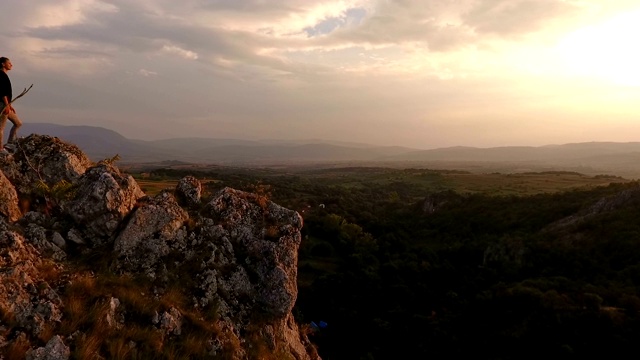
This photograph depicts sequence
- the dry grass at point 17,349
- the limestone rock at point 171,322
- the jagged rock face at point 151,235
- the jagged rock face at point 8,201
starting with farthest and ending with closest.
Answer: the jagged rock face at point 151,235 < the jagged rock face at point 8,201 < the limestone rock at point 171,322 < the dry grass at point 17,349

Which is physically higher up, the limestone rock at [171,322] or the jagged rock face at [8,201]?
the jagged rock face at [8,201]

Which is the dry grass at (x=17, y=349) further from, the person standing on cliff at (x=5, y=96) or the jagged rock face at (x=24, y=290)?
the person standing on cliff at (x=5, y=96)

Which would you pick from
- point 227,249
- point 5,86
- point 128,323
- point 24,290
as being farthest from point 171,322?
point 5,86

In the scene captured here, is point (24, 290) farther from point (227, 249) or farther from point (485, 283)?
point (485, 283)

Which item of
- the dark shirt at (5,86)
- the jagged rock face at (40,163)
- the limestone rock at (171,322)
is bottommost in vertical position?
the limestone rock at (171,322)

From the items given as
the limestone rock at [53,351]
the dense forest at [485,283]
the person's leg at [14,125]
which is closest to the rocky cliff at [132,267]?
the limestone rock at [53,351]

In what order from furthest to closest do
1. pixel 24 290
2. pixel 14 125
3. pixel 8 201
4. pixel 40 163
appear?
pixel 14 125 < pixel 40 163 < pixel 8 201 < pixel 24 290

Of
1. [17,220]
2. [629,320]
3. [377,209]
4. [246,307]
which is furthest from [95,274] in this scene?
[377,209]
